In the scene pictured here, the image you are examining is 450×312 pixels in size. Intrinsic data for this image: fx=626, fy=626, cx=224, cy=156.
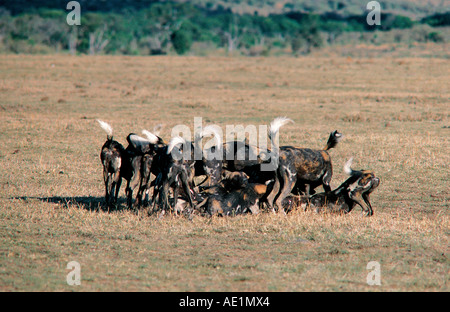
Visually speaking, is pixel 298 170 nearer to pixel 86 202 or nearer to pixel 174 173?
pixel 174 173

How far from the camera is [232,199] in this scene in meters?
8.98

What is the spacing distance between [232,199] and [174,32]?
192 ft

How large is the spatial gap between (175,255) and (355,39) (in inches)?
3002

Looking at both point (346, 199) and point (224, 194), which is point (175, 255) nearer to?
point (224, 194)

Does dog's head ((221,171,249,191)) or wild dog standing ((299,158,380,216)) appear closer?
wild dog standing ((299,158,380,216))

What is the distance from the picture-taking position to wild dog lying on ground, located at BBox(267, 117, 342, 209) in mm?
9086

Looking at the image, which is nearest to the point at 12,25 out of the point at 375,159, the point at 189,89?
the point at 189,89

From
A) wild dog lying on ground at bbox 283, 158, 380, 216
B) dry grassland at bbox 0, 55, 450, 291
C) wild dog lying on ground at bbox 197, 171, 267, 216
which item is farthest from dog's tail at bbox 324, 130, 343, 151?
wild dog lying on ground at bbox 197, 171, 267, 216

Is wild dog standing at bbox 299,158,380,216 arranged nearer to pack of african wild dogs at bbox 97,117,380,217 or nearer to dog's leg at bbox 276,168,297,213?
pack of african wild dogs at bbox 97,117,380,217

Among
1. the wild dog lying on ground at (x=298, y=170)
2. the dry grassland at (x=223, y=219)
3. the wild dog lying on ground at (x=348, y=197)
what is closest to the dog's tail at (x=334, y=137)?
the wild dog lying on ground at (x=298, y=170)

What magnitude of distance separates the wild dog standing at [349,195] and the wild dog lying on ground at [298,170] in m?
0.31

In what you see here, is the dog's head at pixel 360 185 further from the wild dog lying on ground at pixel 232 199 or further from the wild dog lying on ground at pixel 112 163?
the wild dog lying on ground at pixel 112 163

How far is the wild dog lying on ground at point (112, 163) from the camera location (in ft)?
30.1
